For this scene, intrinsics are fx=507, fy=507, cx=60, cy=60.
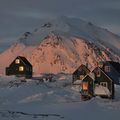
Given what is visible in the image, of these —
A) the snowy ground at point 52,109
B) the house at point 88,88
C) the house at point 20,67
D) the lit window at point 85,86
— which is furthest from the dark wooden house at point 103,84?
the house at point 20,67

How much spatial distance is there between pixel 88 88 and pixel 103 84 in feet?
10.0

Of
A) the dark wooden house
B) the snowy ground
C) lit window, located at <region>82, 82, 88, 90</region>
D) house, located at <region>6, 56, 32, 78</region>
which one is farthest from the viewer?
house, located at <region>6, 56, 32, 78</region>

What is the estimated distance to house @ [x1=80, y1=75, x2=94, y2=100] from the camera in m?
83.6

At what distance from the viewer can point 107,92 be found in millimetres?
83125

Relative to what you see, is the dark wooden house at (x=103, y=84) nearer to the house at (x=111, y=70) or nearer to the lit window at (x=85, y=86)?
the lit window at (x=85, y=86)

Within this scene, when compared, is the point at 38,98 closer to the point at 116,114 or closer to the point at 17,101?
the point at 17,101

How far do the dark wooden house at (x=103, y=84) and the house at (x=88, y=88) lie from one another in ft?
2.28

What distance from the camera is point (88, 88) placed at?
84.9 meters

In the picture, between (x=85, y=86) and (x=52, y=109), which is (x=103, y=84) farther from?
(x=52, y=109)

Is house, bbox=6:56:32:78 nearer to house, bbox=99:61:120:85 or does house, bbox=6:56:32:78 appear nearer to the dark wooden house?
house, bbox=99:61:120:85

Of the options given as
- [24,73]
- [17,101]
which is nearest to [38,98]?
[17,101]

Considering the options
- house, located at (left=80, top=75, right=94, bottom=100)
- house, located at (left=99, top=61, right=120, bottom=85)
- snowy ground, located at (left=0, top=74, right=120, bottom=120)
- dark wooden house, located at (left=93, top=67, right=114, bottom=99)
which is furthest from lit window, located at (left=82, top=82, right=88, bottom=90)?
house, located at (left=99, top=61, right=120, bottom=85)

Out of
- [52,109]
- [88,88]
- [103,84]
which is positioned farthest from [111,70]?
[52,109]

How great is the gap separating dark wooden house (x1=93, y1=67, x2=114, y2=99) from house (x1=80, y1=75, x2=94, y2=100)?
0.70 metres
